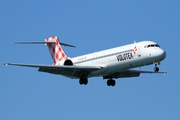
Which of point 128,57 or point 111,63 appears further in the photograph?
point 111,63

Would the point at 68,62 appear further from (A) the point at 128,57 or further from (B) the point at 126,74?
(A) the point at 128,57

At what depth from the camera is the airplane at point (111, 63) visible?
156 feet

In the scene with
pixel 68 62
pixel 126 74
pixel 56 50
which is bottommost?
pixel 126 74

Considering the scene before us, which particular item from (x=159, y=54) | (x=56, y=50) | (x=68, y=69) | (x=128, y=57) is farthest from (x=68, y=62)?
(x=159, y=54)

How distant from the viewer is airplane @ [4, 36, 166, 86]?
156 ft

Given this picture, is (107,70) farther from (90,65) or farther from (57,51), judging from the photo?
(57,51)

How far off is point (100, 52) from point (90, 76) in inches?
94.5

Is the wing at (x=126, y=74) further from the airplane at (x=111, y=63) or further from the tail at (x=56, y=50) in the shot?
the tail at (x=56, y=50)

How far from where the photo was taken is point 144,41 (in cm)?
4869

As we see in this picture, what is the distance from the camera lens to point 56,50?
57.8m

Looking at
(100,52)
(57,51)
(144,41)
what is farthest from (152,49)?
(57,51)

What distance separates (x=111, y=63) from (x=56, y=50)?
10.4 metres

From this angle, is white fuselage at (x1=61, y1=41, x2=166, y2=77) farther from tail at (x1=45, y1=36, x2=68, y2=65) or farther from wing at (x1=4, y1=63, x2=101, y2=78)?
tail at (x1=45, y1=36, x2=68, y2=65)

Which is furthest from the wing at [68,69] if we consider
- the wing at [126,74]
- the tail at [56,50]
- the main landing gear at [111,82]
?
the tail at [56,50]
